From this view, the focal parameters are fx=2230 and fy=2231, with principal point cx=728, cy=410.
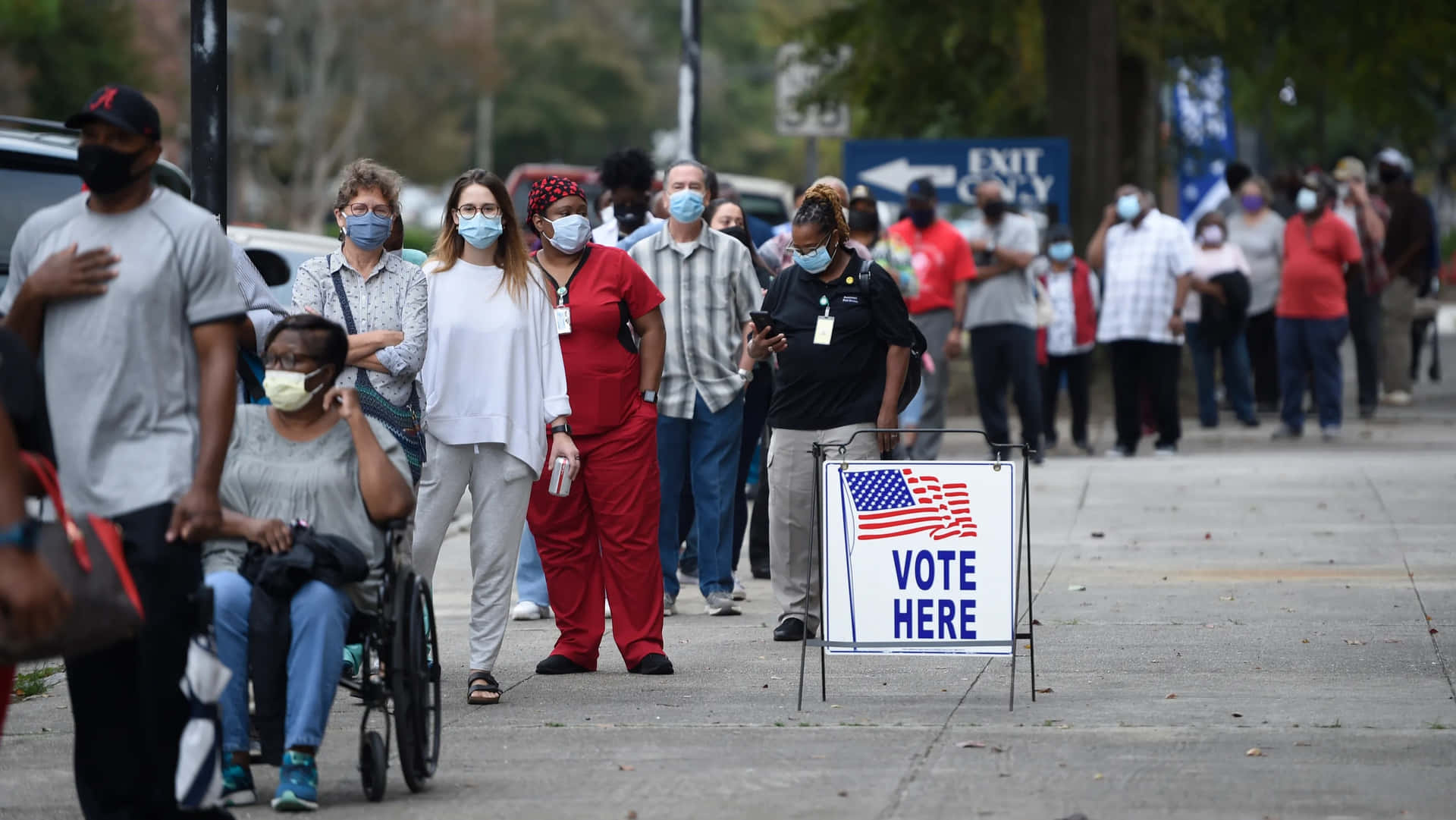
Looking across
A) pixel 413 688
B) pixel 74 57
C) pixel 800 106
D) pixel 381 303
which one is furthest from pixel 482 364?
pixel 74 57

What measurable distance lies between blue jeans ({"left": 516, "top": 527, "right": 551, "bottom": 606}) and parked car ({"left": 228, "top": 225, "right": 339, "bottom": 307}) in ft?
9.26

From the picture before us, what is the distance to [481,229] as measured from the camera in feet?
25.5

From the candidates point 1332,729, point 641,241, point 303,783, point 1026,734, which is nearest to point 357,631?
point 303,783

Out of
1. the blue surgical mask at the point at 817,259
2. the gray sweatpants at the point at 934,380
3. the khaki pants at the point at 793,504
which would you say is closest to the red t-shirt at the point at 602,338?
the blue surgical mask at the point at 817,259

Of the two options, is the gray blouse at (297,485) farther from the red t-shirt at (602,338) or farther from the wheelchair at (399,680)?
the red t-shirt at (602,338)

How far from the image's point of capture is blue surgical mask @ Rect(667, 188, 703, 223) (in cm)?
959

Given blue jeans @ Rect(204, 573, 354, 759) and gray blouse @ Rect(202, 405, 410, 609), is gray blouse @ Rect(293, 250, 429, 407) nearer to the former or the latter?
gray blouse @ Rect(202, 405, 410, 609)

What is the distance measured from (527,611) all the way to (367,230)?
9.46ft

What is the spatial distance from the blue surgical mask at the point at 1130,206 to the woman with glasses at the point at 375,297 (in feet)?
30.8

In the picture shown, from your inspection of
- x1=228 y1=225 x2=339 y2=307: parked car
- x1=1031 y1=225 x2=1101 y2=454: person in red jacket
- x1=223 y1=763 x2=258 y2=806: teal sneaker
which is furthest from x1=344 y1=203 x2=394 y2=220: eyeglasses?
x1=1031 y1=225 x2=1101 y2=454: person in red jacket

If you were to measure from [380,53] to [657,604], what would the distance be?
54899mm

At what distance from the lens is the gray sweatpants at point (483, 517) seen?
778 cm

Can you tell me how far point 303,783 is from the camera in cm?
593

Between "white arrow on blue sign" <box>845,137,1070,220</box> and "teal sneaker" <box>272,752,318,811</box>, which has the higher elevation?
"white arrow on blue sign" <box>845,137,1070,220</box>
